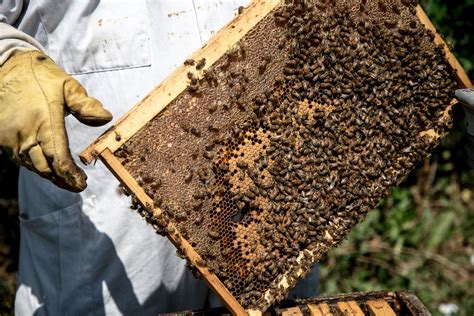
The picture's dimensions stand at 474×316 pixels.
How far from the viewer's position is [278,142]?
3225mm

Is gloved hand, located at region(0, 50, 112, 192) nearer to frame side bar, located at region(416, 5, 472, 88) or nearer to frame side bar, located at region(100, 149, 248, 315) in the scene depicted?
frame side bar, located at region(100, 149, 248, 315)

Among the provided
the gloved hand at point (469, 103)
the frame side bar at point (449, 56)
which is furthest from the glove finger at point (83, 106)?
the frame side bar at point (449, 56)

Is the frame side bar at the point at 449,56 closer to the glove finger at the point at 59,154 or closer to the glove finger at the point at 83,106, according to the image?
the glove finger at the point at 83,106

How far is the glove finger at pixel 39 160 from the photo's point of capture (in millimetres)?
2988

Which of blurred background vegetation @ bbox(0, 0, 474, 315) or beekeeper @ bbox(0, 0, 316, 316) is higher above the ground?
beekeeper @ bbox(0, 0, 316, 316)

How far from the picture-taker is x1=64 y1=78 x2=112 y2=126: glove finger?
9.71 feet

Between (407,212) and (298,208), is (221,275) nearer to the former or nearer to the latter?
(298,208)

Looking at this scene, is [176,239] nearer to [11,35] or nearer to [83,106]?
[83,106]

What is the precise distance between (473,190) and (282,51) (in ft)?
14.8

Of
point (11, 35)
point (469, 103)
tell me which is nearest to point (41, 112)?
point (11, 35)

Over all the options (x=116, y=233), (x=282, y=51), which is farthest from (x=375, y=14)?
(x=116, y=233)

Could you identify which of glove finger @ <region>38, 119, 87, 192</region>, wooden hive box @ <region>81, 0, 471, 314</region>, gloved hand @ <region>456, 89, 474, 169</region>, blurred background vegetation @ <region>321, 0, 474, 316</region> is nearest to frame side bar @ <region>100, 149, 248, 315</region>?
wooden hive box @ <region>81, 0, 471, 314</region>

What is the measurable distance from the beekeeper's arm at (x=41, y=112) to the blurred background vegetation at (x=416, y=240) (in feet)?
10.9

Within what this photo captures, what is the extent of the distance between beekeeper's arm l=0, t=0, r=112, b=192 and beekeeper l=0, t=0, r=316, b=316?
244mm
